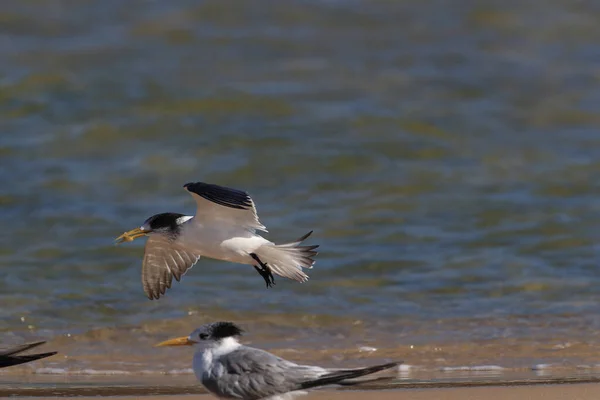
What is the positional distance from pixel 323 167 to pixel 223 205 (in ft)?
17.3

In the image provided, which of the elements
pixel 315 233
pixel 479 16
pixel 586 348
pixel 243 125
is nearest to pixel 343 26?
pixel 479 16

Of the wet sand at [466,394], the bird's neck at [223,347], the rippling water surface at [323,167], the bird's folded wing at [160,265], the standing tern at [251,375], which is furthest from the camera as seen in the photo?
the rippling water surface at [323,167]

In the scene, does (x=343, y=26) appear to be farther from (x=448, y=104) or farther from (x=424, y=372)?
(x=424, y=372)

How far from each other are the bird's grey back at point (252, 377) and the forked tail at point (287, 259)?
1.82 metres

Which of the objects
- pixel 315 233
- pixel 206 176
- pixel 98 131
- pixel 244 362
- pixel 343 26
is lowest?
pixel 244 362

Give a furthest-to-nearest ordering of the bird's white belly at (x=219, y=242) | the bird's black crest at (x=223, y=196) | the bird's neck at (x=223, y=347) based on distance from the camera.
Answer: the bird's white belly at (x=219, y=242)
the bird's black crest at (x=223, y=196)
the bird's neck at (x=223, y=347)

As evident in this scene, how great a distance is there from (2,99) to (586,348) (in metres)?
7.93

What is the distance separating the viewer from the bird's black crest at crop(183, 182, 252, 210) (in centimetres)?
590

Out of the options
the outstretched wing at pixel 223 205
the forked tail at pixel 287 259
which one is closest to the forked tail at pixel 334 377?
the outstretched wing at pixel 223 205

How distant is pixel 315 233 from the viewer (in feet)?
31.7

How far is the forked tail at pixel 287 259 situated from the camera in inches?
259

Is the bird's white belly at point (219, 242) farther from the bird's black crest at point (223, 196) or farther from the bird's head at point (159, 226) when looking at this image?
the bird's black crest at point (223, 196)

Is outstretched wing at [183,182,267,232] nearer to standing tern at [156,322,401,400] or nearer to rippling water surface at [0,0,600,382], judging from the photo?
rippling water surface at [0,0,600,382]

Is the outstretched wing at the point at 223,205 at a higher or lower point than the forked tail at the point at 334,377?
higher
